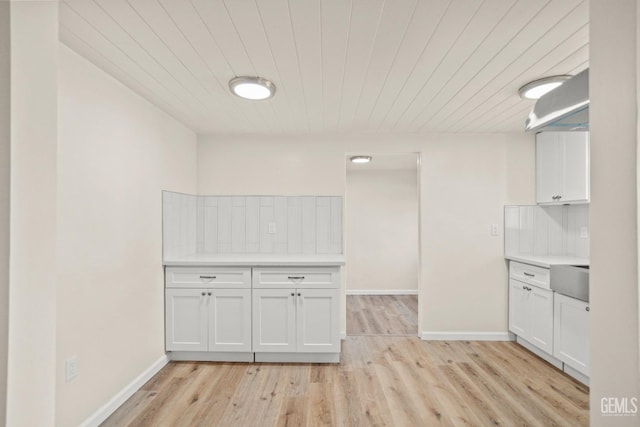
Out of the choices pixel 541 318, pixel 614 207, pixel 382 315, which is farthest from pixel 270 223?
pixel 614 207

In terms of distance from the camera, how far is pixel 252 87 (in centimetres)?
220

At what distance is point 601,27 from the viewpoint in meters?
0.69

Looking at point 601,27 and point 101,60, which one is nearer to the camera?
point 601,27

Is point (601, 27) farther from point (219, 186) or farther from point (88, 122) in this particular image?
point (219, 186)

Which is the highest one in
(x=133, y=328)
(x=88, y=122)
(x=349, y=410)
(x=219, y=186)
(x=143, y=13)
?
(x=143, y=13)

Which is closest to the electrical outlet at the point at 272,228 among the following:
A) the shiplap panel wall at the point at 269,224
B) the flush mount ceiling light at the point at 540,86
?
the shiplap panel wall at the point at 269,224

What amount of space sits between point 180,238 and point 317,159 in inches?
62.5

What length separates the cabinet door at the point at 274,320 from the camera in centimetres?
289

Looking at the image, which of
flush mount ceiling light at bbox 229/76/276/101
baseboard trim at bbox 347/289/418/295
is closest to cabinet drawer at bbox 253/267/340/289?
flush mount ceiling light at bbox 229/76/276/101

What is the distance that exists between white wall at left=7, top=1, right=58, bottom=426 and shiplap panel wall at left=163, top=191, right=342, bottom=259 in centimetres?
262

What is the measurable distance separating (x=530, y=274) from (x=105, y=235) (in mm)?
3462

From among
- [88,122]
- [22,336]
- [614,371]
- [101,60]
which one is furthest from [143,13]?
[614,371]

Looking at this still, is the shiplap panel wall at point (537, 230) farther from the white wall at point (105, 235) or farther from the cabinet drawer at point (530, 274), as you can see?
the white wall at point (105, 235)

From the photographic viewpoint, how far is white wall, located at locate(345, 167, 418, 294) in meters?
5.73
